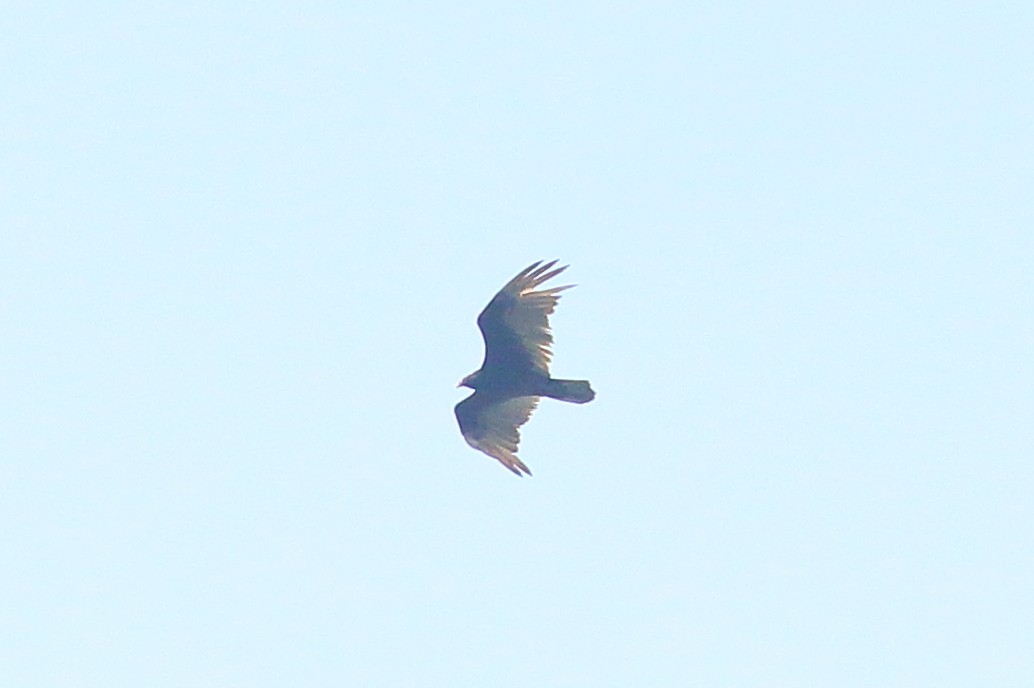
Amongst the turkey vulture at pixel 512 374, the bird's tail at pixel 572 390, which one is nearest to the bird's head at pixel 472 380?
the turkey vulture at pixel 512 374

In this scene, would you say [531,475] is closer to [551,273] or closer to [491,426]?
[491,426]

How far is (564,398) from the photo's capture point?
25.5 meters

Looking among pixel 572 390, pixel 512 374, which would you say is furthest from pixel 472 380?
pixel 572 390

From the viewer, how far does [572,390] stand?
2525cm

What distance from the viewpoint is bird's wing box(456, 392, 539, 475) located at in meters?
26.1

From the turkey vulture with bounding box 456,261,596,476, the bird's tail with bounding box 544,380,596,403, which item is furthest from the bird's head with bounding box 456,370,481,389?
the bird's tail with bounding box 544,380,596,403

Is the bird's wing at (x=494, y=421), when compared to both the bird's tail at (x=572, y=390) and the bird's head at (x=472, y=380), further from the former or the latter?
the bird's tail at (x=572, y=390)

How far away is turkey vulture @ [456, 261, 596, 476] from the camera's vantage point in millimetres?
→ 25234

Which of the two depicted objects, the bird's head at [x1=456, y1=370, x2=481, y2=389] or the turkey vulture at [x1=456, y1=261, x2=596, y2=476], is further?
the bird's head at [x1=456, y1=370, x2=481, y2=389]

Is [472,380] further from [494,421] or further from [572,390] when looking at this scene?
[572,390]

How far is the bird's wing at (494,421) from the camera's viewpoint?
85.8 ft

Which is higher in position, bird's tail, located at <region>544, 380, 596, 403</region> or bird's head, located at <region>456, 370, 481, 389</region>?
bird's head, located at <region>456, 370, 481, 389</region>

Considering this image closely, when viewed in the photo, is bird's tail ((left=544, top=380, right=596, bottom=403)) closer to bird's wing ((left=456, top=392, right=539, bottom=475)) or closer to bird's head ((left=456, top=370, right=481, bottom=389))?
bird's wing ((left=456, top=392, right=539, bottom=475))

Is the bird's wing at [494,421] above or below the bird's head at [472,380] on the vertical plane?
below
